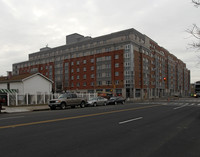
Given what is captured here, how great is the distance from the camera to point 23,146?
5.68 meters

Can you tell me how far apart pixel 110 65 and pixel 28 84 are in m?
36.5

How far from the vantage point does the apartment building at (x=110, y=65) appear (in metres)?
60.9

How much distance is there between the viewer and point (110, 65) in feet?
211

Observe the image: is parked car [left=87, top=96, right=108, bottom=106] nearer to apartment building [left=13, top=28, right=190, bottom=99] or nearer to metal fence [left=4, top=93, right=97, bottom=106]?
metal fence [left=4, top=93, right=97, bottom=106]

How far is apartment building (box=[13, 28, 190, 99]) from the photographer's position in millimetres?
60938

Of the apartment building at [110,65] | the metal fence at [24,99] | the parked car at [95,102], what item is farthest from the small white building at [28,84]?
the apartment building at [110,65]

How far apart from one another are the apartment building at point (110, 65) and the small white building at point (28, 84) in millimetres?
28656

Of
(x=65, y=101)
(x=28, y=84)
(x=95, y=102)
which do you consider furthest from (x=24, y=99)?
(x=95, y=102)

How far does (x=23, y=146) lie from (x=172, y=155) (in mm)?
4348

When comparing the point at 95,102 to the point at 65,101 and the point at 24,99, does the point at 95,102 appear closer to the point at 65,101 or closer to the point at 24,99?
the point at 65,101

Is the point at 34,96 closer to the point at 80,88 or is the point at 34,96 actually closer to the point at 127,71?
the point at 127,71

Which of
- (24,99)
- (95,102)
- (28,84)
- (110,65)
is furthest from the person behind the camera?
(110,65)

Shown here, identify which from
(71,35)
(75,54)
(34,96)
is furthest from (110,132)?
(71,35)

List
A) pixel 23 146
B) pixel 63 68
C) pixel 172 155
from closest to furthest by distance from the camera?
pixel 172 155
pixel 23 146
pixel 63 68
